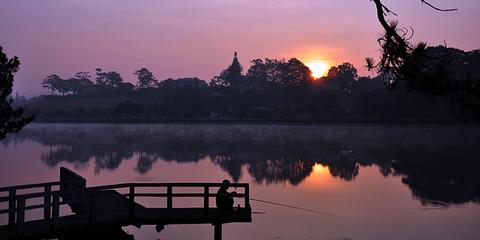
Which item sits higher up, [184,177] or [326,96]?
[326,96]

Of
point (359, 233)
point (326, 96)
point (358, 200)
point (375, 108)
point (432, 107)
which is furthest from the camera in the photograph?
point (326, 96)

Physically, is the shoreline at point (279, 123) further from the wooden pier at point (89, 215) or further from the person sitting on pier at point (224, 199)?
the wooden pier at point (89, 215)

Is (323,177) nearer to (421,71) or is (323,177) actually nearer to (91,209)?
(91,209)

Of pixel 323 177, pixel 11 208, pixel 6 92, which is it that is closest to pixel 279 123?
pixel 323 177

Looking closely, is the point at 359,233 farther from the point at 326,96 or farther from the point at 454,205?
the point at 326,96

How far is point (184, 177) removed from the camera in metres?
34.0

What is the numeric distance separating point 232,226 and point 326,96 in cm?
8972

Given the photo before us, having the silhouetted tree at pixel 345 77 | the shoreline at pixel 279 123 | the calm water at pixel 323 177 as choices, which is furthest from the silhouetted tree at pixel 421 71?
the silhouetted tree at pixel 345 77

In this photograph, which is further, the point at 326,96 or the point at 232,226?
the point at 326,96

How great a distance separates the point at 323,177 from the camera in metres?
34.9

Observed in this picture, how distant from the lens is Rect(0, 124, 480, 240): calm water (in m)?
19.6

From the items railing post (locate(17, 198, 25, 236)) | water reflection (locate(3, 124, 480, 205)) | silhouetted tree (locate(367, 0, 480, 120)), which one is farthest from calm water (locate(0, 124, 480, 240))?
silhouetted tree (locate(367, 0, 480, 120))

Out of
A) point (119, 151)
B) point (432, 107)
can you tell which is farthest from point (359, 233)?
point (432, 107)

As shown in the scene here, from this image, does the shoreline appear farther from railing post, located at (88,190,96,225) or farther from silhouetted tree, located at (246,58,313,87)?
railing post, located at (88,190,96,225)
